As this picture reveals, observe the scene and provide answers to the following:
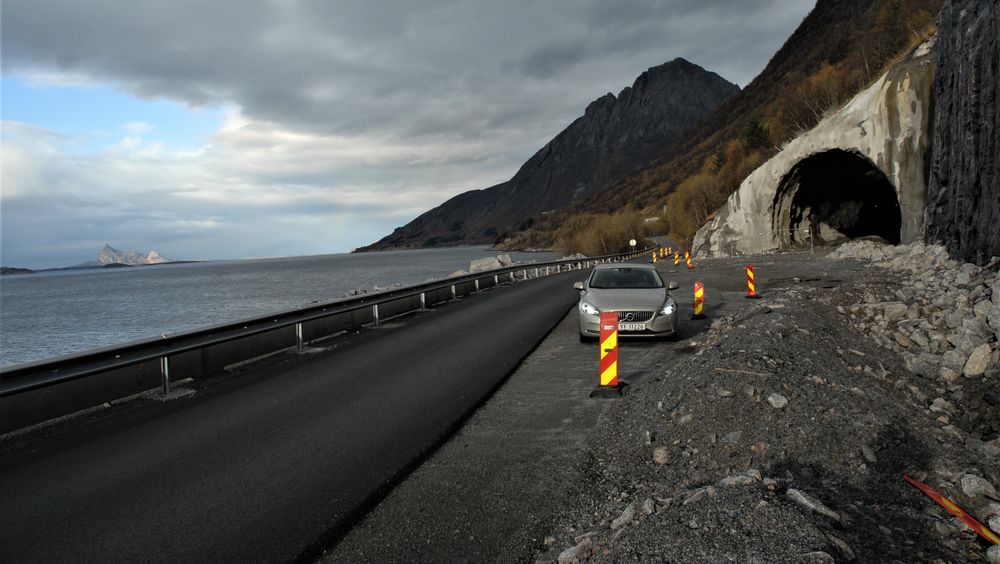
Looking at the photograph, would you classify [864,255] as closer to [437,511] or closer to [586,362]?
[586,362]

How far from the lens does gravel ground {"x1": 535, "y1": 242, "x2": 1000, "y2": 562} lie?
3445 millimetres

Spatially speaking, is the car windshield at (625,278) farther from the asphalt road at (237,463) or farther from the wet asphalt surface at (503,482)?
the asphalt road at (237,463)

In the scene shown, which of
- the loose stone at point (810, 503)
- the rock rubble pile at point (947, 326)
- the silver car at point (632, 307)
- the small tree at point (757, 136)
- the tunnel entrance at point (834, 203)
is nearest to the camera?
the loose stone at point (810, 503)

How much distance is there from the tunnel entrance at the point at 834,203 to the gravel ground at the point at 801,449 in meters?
23.1

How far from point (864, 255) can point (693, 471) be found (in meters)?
25.2

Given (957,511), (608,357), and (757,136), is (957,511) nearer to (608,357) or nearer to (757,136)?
(608,357)

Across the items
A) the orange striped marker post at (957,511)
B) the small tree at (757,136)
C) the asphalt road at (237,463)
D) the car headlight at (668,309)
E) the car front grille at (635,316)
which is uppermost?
the small tree at (757,136)

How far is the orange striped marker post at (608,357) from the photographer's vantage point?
306 inches

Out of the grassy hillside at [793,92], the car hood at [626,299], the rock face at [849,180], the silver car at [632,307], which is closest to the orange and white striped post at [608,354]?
the silver car at [632,307]

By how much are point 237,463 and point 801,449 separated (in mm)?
5506

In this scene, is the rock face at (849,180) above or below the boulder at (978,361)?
above

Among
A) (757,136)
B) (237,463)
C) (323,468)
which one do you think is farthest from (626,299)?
(757,136)

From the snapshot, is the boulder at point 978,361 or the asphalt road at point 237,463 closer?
the asphalt road at point 237,463

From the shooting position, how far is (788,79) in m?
159
